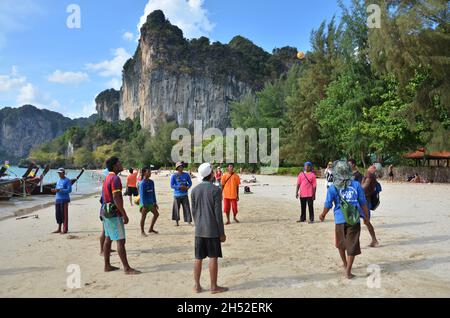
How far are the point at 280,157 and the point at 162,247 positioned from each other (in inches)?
1638

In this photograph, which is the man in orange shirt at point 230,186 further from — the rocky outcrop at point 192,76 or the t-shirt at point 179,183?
the rocky outcrop at point 192,76

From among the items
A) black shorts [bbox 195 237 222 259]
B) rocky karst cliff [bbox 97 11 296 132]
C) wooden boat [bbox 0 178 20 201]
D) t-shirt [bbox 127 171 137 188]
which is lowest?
wooden boat [bbox 0 178 20 201]

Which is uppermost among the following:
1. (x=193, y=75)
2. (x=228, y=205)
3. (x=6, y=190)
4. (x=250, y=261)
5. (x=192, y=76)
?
(x=193, y=75)

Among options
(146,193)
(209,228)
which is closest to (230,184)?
(146,193)

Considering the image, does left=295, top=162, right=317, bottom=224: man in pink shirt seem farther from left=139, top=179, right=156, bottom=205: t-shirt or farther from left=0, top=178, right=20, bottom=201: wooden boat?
left=0, top=178, right=20, bottom=201: wooden boat

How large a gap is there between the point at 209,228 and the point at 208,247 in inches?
10.2

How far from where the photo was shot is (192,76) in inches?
4902

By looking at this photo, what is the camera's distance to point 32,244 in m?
8.87

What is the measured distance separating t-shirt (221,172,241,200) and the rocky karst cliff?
105 meters

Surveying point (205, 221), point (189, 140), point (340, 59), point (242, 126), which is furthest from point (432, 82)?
point (189, 140)

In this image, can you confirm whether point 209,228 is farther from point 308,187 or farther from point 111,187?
point 308,187

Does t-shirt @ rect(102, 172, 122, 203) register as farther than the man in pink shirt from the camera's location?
No

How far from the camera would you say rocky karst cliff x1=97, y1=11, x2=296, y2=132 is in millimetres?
123062

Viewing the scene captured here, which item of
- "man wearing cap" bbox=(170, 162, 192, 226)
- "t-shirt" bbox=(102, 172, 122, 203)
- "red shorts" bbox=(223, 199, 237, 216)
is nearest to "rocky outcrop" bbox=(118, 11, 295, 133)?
"red shorts" bbox=(223, 199, 237, 216)
